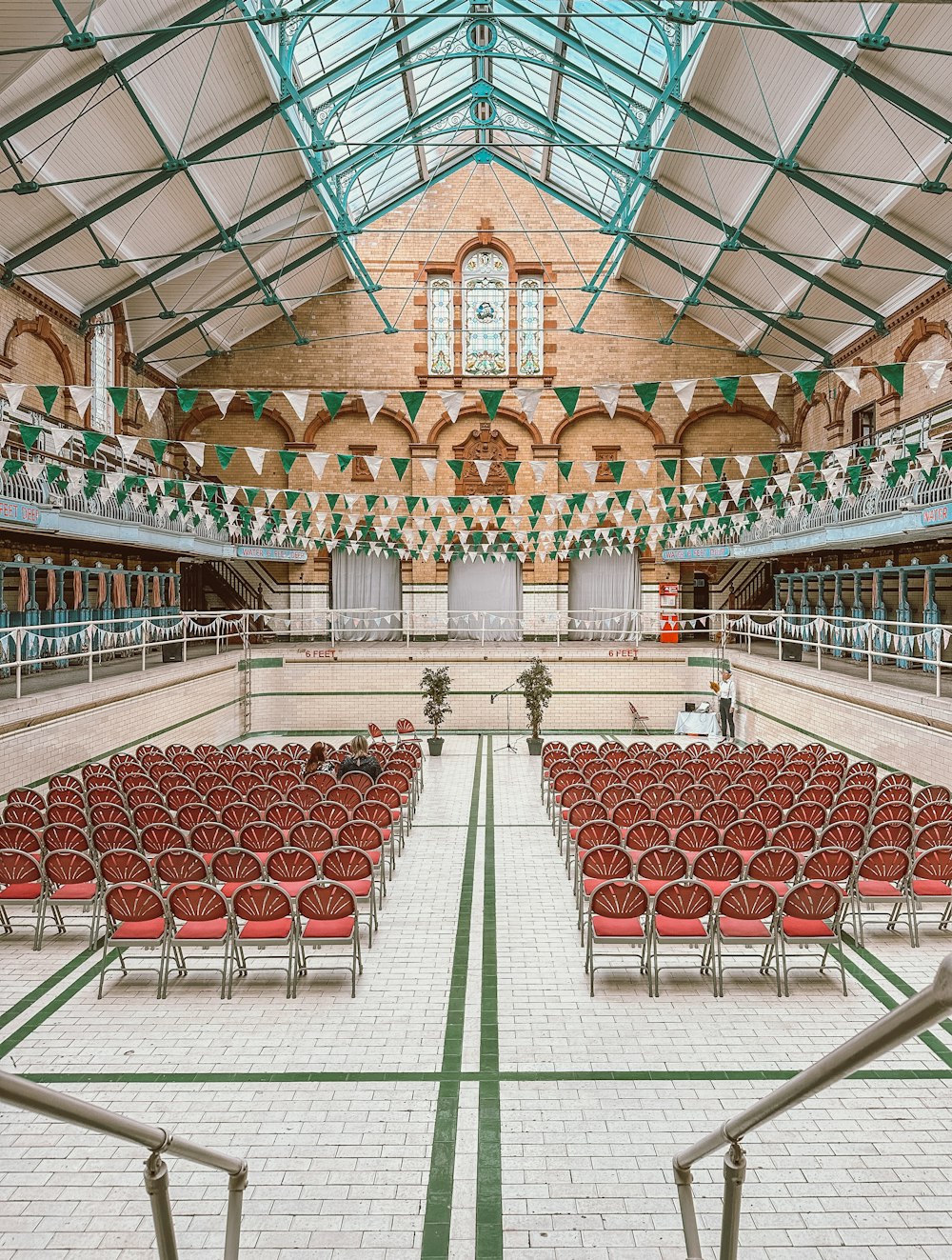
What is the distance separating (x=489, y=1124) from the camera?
5.45 m

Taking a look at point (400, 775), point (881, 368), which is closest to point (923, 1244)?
point (400, 775)

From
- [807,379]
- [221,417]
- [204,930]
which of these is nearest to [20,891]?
[204,930]

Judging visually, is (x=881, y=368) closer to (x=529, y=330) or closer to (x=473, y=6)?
(x=473, y=6)

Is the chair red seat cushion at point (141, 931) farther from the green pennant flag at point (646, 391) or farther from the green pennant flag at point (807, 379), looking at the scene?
the green pennant flag at point (807, 379)

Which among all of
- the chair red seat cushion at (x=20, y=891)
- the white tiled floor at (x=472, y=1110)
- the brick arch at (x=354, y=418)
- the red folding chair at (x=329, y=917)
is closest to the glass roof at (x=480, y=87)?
the brick arch at (x=354, y=418)

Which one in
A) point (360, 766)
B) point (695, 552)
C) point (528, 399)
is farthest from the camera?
point (695, 552)

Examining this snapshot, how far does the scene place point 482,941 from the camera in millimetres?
8750

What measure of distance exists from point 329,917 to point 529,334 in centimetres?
2873

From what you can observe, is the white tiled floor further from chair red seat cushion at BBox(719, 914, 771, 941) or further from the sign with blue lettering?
the sign with blue lettering

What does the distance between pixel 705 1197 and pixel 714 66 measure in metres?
20.7

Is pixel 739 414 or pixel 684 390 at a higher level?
pixel 739 414

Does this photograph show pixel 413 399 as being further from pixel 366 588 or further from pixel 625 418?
pixel 625 418

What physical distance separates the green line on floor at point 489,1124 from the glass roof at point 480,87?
15052mm

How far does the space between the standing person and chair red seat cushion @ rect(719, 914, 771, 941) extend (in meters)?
14.3
